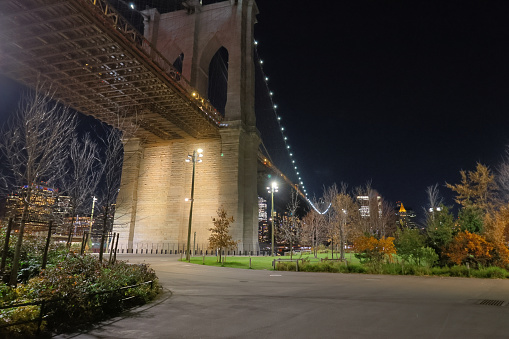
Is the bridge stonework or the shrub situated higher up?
the bridge stonework

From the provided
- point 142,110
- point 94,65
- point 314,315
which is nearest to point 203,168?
point 142,110

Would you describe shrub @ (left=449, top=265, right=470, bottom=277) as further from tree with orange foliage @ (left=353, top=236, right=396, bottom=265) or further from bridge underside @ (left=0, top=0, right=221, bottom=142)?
bridge underside @ (left=0, top=0, right=221, bottom=142)

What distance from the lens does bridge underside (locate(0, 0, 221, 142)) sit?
17.5 meters

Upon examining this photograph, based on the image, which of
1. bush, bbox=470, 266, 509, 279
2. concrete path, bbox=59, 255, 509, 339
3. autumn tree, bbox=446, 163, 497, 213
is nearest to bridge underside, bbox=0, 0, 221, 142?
concrete path, bbox=59, 255, 509, 339

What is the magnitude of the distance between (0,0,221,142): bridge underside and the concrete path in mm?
12461

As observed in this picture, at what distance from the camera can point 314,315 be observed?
19.4 ft

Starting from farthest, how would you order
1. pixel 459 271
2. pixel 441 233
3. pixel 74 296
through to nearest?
pixel 441 233 < pixel 459 271 < pixel 74 296

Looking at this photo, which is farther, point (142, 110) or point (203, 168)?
point (203, 168)

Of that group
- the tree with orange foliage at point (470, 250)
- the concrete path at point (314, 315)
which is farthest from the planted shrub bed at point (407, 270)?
the concrete path at point (314, 315)

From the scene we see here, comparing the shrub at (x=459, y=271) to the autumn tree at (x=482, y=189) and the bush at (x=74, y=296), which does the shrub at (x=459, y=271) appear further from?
the autumn tree at (x=482, y=189)

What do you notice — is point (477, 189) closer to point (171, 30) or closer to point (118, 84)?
point (118, 84)

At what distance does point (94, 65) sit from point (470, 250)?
24.8 meters

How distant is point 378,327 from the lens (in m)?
5.06

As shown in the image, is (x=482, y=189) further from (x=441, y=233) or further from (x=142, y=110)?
(x=142, y=110)
